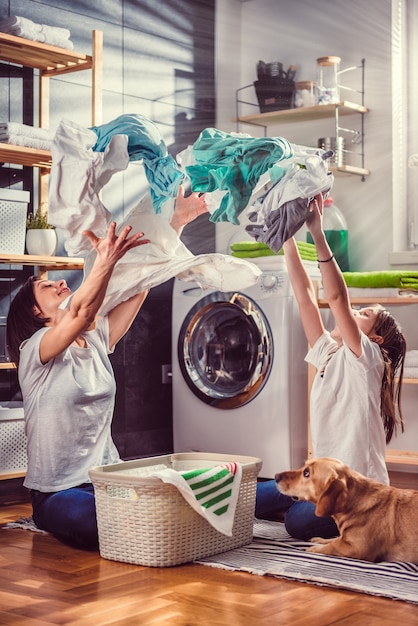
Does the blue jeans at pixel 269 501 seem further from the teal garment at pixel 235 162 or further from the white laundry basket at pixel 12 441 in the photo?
the teal garment at pixel 235 162

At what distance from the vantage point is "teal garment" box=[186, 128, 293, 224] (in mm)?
2336

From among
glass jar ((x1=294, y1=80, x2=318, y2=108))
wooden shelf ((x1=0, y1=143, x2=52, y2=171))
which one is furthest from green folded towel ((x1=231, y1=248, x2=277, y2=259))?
wooden shelf ((x1=0, y1=143, x2=52, y2=171))

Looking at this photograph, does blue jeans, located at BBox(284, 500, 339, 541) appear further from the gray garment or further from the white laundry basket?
the white laundry basket

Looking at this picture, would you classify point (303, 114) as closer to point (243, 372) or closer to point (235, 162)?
point (243, 372)

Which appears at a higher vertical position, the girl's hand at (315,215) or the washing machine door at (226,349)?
the girl's hand at (315,215)

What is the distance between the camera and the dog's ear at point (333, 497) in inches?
94.7

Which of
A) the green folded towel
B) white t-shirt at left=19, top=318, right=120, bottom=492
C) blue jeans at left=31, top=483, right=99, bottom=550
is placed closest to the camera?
blue jeans at left=31, top=483, right=99, bottom=550

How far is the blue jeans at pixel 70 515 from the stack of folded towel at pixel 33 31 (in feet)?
5.75

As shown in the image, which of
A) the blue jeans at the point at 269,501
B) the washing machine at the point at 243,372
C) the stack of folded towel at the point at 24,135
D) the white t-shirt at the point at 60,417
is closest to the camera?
the white t-shirt at the point at 60,417

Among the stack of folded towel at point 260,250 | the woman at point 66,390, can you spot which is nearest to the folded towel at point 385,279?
the stack of folded towel at point 260,250

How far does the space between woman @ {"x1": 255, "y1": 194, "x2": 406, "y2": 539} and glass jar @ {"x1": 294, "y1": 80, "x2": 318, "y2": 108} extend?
1.80 metres

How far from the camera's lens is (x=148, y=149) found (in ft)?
8.06

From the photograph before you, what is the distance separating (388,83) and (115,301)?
2.10 m

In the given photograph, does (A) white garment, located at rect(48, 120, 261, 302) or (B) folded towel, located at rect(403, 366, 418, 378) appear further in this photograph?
(B) folded towel, located at rect(403, 366, 418, 378)
